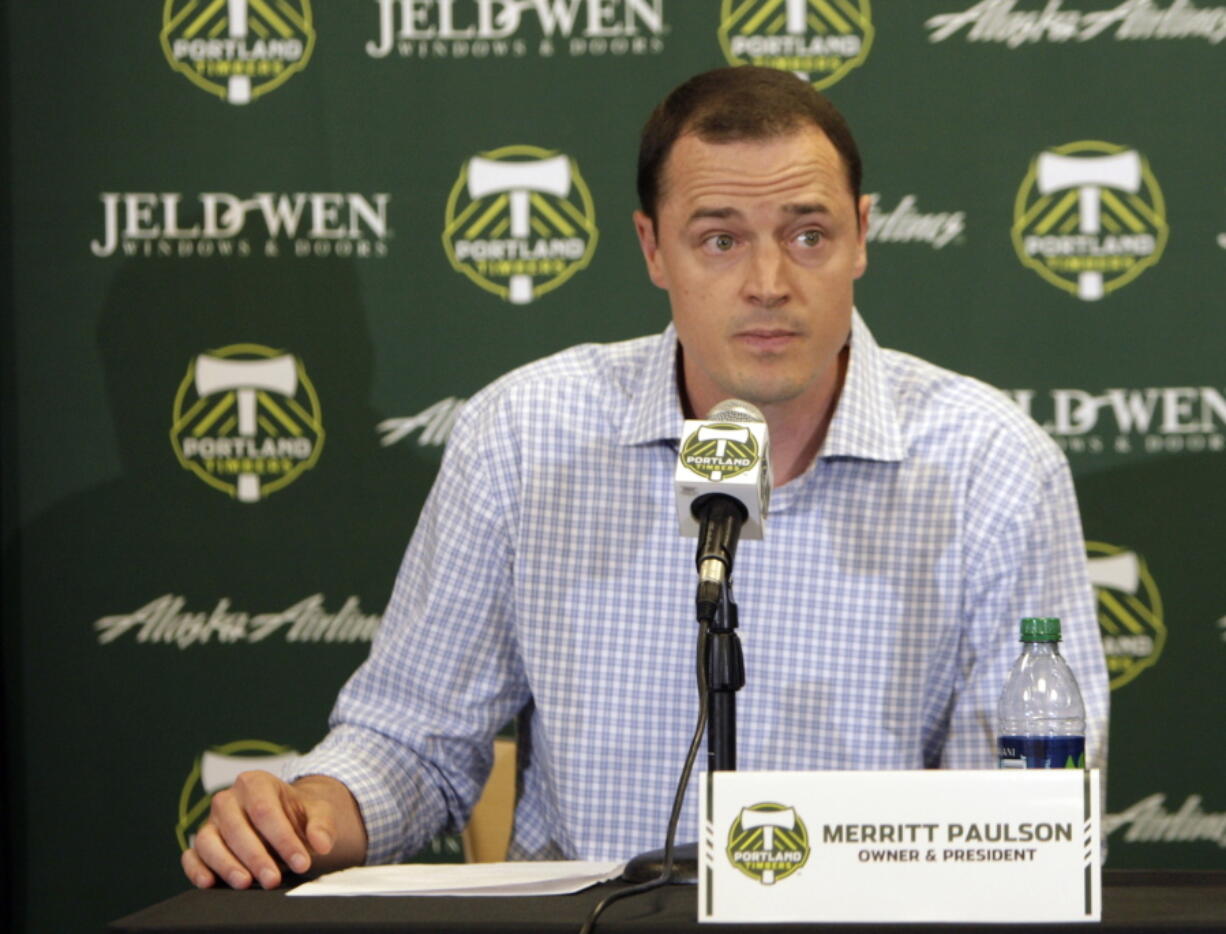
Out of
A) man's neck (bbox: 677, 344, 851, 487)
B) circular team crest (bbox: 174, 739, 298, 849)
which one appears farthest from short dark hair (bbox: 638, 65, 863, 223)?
circular team crest (bbox: 174, 739, 298, 849)

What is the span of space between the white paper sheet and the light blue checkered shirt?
564 mm

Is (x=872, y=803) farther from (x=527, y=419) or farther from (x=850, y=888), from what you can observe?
(x=527, y=419)

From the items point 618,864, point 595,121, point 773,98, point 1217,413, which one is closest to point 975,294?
point 1217,413

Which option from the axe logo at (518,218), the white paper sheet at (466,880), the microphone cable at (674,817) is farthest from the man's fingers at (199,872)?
the axe logo at (518,218)

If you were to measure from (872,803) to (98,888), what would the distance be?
237 centimetres

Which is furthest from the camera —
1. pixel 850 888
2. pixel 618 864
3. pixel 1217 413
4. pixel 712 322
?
pixel 1217 413

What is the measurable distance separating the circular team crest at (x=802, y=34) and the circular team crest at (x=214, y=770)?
1.63 meters

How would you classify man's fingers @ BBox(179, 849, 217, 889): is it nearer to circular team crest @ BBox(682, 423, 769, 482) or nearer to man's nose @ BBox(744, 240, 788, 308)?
circular team crest @ BBox(682, 423, 769, 482)

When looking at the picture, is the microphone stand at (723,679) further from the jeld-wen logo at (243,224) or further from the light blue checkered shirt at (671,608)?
the jeld-wen logo at (243,224)

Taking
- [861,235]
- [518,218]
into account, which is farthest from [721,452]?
[518,218]

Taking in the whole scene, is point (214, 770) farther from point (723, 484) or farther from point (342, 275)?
point (723, 484)

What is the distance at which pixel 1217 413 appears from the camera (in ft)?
9.56

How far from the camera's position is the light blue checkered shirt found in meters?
2.00

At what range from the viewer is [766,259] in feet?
6.45
